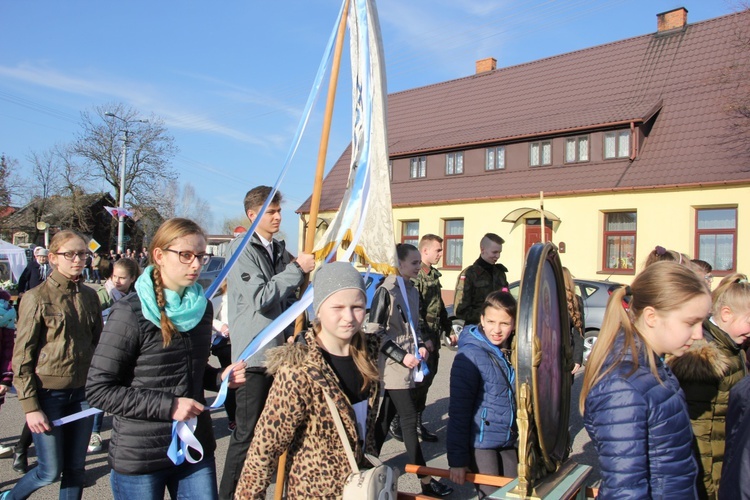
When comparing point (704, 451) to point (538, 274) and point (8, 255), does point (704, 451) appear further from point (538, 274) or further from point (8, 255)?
point (8, 255)

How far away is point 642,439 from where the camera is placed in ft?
6.92

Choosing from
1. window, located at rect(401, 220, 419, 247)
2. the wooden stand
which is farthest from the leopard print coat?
window, located at rect(401, 220, 419, 247)

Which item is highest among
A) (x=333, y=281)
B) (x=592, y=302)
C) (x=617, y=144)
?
(x=617, y=144)

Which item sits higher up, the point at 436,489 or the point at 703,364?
the point at 703,364

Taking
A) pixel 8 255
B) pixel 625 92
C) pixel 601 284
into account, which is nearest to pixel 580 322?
pixel 601 284

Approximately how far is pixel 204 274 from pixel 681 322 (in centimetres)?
1834

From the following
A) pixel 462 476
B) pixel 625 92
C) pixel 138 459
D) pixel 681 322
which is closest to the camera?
pixel 681 322

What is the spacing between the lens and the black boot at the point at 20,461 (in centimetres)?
522

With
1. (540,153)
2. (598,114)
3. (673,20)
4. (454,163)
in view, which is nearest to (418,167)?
(454,163)

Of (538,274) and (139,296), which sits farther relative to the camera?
(139,296)

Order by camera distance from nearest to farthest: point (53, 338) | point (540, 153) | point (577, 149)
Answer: point (53, 338)
point (577, 149)
point (540, 153)

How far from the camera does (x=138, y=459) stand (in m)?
2.60

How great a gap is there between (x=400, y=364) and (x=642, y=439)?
2810 millimetres

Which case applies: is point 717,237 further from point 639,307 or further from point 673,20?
point 639,307
